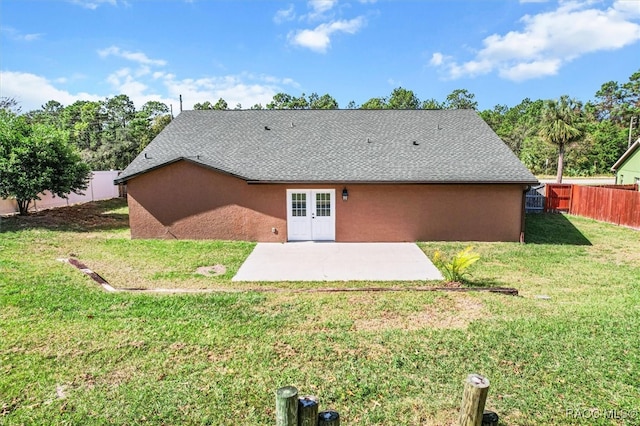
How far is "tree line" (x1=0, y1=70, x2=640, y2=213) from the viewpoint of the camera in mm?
14531

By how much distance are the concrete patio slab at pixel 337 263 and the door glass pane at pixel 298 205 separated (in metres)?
1.10

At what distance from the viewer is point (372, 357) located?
477cm

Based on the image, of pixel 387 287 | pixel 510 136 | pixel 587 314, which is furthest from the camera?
pixel 510 136

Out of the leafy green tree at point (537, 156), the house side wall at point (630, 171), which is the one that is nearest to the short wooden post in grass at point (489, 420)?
the house side wall at point (630, 171)

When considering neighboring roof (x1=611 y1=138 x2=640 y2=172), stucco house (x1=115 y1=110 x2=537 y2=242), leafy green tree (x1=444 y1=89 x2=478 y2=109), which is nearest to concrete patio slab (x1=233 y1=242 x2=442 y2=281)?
stucco house (x1=115 y1=110 x2=537 y2=242)

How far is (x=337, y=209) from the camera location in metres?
12.8

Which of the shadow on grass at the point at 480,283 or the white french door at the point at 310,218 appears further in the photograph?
the white french door at the point at 310,218

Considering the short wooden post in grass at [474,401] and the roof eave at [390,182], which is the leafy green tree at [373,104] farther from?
the short wooden post in grass at [474,401]

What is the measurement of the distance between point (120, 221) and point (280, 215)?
27.1ft

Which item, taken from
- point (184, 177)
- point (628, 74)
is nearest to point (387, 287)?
point (184, 177)

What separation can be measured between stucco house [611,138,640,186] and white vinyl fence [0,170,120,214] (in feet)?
108

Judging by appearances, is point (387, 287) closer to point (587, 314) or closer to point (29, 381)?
point (587, 314)

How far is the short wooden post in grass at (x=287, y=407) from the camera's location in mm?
2787

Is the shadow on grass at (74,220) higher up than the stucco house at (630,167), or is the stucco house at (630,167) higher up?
the stucco house at (630,167)
